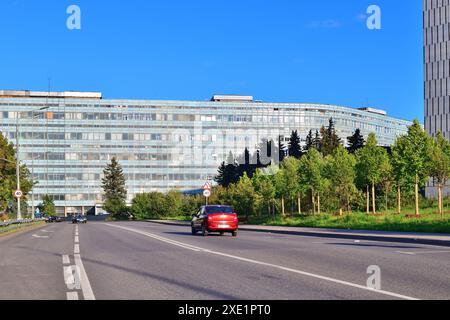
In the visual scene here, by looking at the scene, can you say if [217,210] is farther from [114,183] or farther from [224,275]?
[114,183]

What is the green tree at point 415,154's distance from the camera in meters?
47.3

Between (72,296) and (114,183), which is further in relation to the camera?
(114,183)

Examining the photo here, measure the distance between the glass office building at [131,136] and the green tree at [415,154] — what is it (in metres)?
99.6

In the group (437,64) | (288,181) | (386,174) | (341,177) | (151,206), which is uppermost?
(437,64)

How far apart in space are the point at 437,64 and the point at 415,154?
6755 cm

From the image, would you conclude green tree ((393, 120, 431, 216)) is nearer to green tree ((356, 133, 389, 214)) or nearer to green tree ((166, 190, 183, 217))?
green tree ((356, 133, 389, 214))

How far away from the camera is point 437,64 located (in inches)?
4284

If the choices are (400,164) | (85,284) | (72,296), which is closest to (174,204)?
(400,164)

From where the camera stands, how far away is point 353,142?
9825 cm

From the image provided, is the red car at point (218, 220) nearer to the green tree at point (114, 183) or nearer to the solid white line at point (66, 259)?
the solid white line at point (66, 259)

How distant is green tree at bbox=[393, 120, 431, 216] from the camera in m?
47.3

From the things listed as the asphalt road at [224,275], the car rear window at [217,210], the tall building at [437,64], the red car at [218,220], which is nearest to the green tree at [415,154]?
the car rear window at [217,210]
